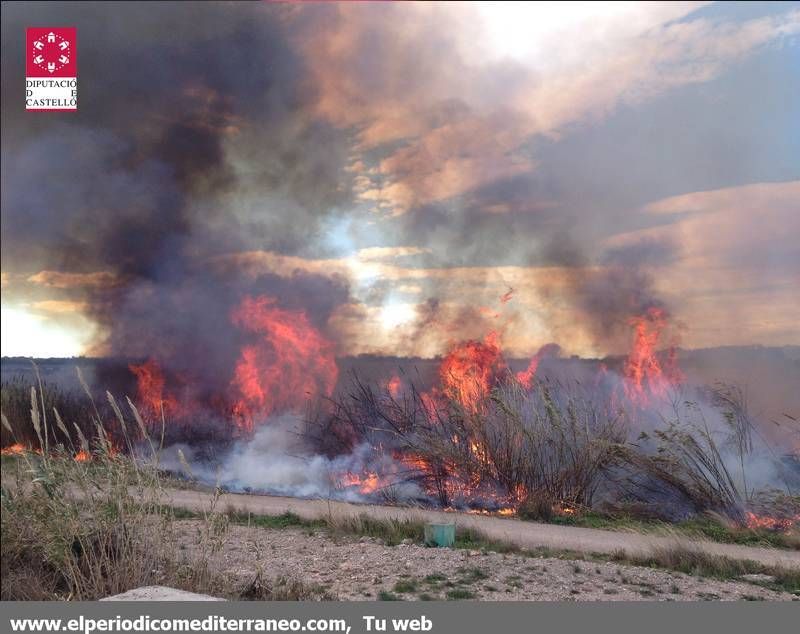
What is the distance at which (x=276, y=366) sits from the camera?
62.9 feet

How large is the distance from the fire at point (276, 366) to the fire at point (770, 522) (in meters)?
9.70

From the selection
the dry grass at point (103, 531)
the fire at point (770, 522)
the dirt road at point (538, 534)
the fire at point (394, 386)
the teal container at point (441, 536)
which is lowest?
the fire at point (770, 522)

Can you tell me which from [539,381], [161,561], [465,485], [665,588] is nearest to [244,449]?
[465,485]

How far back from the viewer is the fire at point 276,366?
18594 mm

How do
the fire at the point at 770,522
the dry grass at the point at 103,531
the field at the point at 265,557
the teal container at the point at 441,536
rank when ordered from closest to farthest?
1. the dry grass at the point at 103,531
2. the field at the point at 265,557
3. the teal container at the point at 441,536
4. the fire at the point at 770,522

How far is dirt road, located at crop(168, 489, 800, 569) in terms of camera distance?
364 inches

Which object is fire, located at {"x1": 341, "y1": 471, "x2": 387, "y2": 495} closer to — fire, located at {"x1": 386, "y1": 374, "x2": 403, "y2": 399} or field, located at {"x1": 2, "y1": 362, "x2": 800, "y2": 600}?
fire, located at {"x1": 386, "y1": 374, "x2": 403, "y2": 399}

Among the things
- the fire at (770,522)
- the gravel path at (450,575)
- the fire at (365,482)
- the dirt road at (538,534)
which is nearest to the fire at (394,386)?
the fire at (365,482)

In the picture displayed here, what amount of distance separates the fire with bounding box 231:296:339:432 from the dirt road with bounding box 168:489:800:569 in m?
5.25

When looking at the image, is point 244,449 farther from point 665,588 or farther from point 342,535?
point 665,588

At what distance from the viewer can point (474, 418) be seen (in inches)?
521

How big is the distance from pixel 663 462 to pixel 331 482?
6382mm

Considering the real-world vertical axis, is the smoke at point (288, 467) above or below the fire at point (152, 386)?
below

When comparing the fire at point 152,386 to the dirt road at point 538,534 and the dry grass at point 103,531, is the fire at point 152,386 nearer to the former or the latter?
the dirt road at point 538,534
